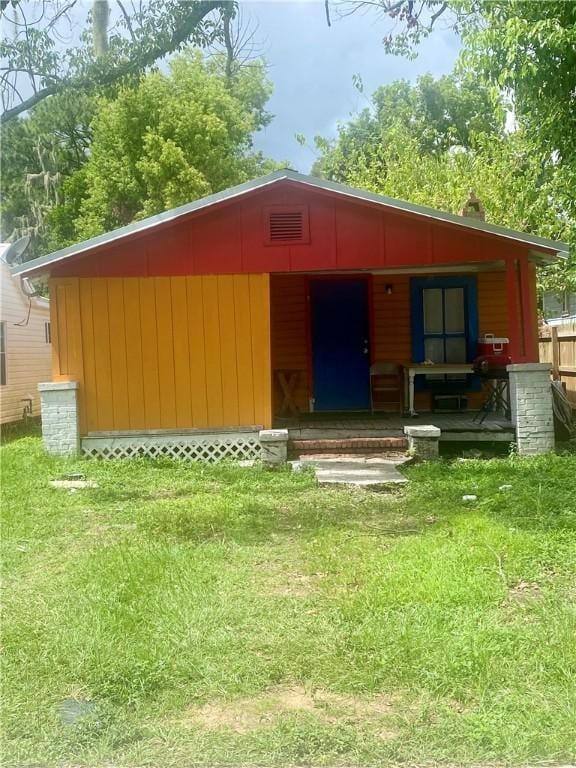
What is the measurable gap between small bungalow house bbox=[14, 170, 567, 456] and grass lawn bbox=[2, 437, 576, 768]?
2698mm

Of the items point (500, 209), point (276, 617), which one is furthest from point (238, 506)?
point (500, 209)

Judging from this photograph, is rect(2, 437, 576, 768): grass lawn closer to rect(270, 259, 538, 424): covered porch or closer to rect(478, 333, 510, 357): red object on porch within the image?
rect(478, 333, 510, 357): red object on porch

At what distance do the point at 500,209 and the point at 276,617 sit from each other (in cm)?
1556

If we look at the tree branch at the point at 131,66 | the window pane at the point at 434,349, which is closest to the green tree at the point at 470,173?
the window pane at the point at 434,349

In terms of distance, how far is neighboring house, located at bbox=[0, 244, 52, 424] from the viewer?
1288 cm

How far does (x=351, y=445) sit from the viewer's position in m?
8.43

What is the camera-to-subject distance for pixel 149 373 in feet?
28.9

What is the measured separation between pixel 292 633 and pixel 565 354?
31.6ft

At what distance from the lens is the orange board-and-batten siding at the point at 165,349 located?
8742 millimetres

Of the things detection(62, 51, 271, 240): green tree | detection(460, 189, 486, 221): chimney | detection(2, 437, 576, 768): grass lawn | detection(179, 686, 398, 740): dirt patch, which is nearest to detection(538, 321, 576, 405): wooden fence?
detection(460, 189, 486, 221): chimney

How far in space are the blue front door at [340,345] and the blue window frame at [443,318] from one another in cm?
80

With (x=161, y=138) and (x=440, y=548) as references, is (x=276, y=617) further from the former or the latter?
(x=161, y=138)

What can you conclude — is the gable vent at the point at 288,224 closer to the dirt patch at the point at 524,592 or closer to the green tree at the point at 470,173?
the green tree at the point at 470,173

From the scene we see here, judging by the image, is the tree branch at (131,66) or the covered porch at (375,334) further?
the covered porch at (375,334)
